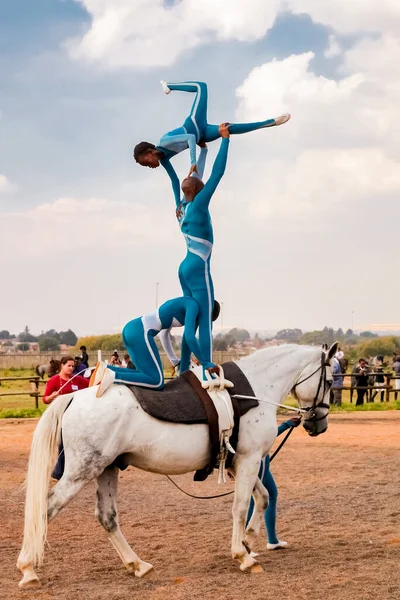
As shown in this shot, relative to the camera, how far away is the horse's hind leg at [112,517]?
20.4 feet

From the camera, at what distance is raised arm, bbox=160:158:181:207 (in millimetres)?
6844

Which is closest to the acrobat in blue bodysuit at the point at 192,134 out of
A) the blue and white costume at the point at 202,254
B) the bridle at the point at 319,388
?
the blue and white costume at the point at 202,254

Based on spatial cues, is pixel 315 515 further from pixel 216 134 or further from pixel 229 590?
pixel 216 134

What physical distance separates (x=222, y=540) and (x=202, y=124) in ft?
12.9

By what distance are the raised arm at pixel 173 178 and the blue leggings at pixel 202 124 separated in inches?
13.3

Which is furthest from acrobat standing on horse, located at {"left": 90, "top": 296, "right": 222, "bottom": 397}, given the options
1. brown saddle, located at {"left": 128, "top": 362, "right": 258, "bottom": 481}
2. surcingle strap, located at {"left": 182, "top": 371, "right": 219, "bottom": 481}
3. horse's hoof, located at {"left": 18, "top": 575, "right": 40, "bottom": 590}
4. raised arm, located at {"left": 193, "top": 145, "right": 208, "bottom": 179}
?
horse's hoof, located at {"left": 18, "top": 575, "right": 40, "bottom": 590}

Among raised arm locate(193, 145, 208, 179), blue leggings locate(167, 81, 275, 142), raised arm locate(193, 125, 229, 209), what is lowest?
raised arm locate(193, 125, 229, 209)

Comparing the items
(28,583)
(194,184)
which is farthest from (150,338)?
(28,583)

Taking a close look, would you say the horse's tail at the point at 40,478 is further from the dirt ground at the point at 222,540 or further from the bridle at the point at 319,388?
the bridle at the point at 319,388

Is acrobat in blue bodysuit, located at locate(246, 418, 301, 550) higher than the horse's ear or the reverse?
the reverse

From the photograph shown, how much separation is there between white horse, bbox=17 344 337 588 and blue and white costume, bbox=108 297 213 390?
0.21 m

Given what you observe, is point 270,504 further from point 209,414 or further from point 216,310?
point 216,310

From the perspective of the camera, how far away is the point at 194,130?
676 cm

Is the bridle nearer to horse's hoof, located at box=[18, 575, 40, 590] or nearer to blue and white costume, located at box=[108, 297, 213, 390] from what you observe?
blue and white costume, located at box=[108, 297, 213, 390]
